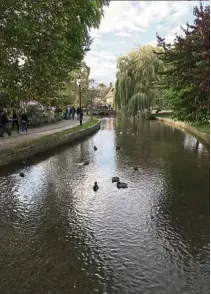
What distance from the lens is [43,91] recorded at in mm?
14555

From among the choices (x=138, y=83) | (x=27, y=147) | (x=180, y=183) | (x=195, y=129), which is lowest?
(x=180, y=183)

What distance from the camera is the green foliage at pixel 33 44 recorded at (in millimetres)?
11844

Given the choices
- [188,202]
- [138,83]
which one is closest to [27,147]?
[188,202]

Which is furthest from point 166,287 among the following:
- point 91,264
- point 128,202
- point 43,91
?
point 43,91

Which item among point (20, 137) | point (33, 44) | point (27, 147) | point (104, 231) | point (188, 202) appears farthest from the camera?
point (20, 137)

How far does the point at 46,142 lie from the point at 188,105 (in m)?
7.90

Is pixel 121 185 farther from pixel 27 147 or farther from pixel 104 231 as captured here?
pixel 27 147

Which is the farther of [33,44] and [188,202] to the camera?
[33,44]

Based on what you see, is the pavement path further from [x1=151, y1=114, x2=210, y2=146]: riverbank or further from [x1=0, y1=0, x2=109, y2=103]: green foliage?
[x1=151, y1=114, x2=210, y2=146]: riverbank

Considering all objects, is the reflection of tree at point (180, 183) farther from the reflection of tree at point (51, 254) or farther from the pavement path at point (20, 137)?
the pavement path at point (20, 137)

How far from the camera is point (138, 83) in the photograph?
4344 cm

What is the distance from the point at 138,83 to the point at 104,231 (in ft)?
125

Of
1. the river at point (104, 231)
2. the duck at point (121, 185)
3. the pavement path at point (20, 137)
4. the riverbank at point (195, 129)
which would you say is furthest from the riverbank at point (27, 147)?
the riverbank at point (195, 129)

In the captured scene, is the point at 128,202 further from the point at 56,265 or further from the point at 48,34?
the point at 48,34
